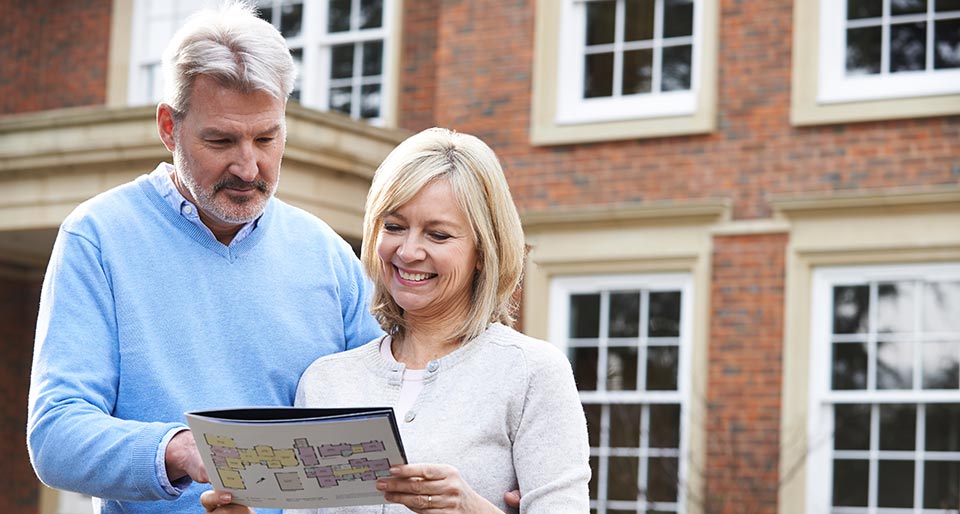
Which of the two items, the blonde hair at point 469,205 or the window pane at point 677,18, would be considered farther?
the window pane at point 677,18

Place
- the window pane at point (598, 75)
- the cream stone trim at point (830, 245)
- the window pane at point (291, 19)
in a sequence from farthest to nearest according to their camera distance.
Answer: the window pane at point (291, 19) → the window pane at point (598, 75) → the cream stone trim at point (830, 245)

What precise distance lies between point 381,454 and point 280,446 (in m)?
0.17

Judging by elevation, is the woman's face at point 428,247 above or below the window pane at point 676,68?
below

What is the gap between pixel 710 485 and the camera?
10.9 meters

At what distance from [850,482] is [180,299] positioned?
8288 mm

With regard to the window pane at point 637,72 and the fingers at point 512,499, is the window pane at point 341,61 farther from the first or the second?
the fingers at point 512,499

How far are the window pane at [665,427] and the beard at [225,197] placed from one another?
8412 millimetres

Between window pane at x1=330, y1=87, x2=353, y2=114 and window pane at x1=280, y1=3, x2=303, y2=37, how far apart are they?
0.66 metres

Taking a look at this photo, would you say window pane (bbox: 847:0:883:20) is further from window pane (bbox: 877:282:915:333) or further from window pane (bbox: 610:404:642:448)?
window pane (bbox: 610:404:642:448)

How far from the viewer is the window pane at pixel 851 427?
420 inches

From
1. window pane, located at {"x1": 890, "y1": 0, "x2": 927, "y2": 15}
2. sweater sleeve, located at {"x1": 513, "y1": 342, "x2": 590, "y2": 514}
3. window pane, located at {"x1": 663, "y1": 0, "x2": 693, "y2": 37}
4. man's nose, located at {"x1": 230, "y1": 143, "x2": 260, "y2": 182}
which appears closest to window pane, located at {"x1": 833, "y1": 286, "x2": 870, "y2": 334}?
window pane, located at {"x1": 890, "y1": 0, "x2": 927, "y2": 15}

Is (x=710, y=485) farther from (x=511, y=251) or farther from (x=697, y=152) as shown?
(x=511, y=251)

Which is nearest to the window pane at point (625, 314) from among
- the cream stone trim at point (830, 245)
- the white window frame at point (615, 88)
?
the cream stone trim at point (830, 245)

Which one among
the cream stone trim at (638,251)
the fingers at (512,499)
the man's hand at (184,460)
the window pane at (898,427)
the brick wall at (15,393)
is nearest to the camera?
the man's hand at (184,460)
